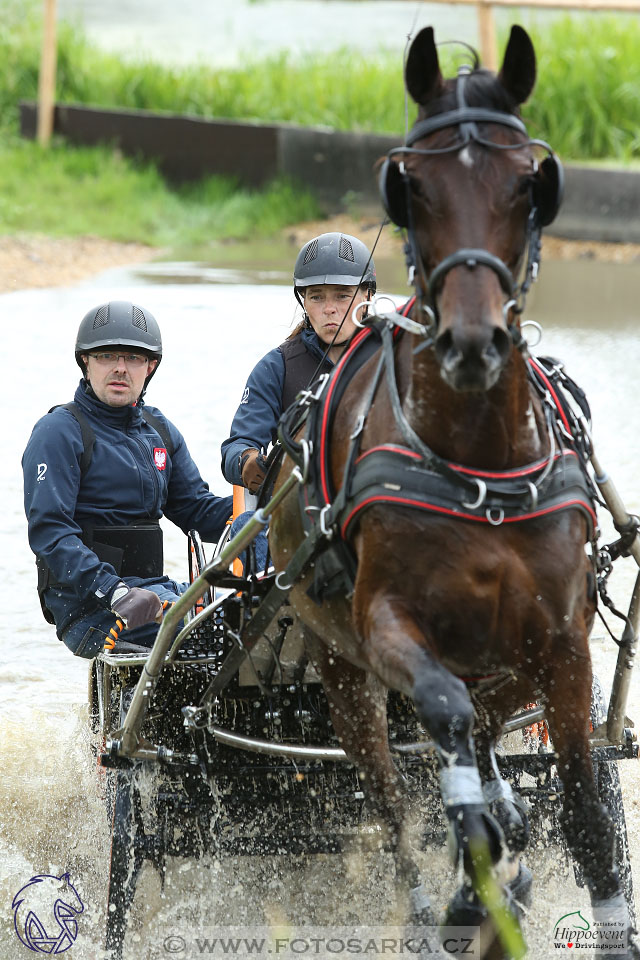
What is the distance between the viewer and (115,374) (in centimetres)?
379

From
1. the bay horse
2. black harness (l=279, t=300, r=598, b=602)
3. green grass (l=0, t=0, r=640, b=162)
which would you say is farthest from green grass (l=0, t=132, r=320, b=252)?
the bay horse

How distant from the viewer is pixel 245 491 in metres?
3.87

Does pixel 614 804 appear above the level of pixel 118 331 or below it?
below

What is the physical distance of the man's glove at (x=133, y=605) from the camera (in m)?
3.37

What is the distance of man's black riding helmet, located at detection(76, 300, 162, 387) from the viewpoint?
3781 mm

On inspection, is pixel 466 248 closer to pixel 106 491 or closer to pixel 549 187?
pixel 549 187

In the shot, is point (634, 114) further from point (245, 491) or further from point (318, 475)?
point (318, 475)

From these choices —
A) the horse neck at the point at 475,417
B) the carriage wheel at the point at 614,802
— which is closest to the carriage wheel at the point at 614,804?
the carriage wheel at the point at 614,802

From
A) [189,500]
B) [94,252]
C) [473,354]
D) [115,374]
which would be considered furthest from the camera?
[94,252]

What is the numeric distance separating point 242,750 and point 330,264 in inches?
59.7

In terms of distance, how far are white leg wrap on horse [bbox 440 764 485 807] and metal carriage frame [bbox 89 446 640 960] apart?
30.8 inches

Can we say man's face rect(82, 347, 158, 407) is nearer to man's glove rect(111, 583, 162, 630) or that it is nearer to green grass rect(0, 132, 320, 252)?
man's glove rect(111, 583, 162, 630)

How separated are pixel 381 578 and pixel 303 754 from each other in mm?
885

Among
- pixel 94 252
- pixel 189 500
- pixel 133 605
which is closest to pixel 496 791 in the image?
pixel 133 605
